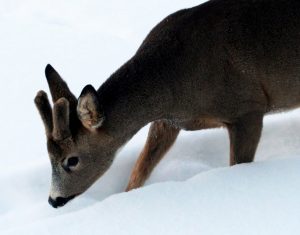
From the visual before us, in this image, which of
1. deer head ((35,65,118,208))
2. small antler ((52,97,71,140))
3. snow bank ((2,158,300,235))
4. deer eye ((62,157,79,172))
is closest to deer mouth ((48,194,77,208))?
deer head ((35,65,118,208))

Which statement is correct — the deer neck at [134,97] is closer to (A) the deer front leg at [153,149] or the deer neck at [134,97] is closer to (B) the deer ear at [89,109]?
(B) the deer ear at [89,109]

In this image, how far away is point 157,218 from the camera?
3625 millimetres

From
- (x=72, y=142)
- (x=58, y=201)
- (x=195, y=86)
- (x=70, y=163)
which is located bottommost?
(x=58, y=201)

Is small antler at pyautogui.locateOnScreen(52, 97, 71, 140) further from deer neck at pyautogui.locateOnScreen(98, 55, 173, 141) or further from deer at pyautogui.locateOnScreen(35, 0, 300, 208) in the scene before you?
deer neck at pyautogui.locateOnScreen(98, 55, 173, 141)

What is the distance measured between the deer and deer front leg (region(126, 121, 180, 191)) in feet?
0.89

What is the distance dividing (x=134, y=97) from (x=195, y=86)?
0.42m

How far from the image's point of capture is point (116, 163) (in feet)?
16.6

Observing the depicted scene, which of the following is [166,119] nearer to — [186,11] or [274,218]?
[186,11]

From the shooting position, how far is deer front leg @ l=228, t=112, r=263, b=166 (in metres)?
4.68

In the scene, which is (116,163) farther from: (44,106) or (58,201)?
(44,106)

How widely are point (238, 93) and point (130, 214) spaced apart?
1.30 m

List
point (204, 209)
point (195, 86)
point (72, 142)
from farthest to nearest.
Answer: point (195, 86)
point (72, 142)
point (204, 209)

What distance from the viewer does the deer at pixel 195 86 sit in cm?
434

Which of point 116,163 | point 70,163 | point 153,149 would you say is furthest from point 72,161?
point 153,149
